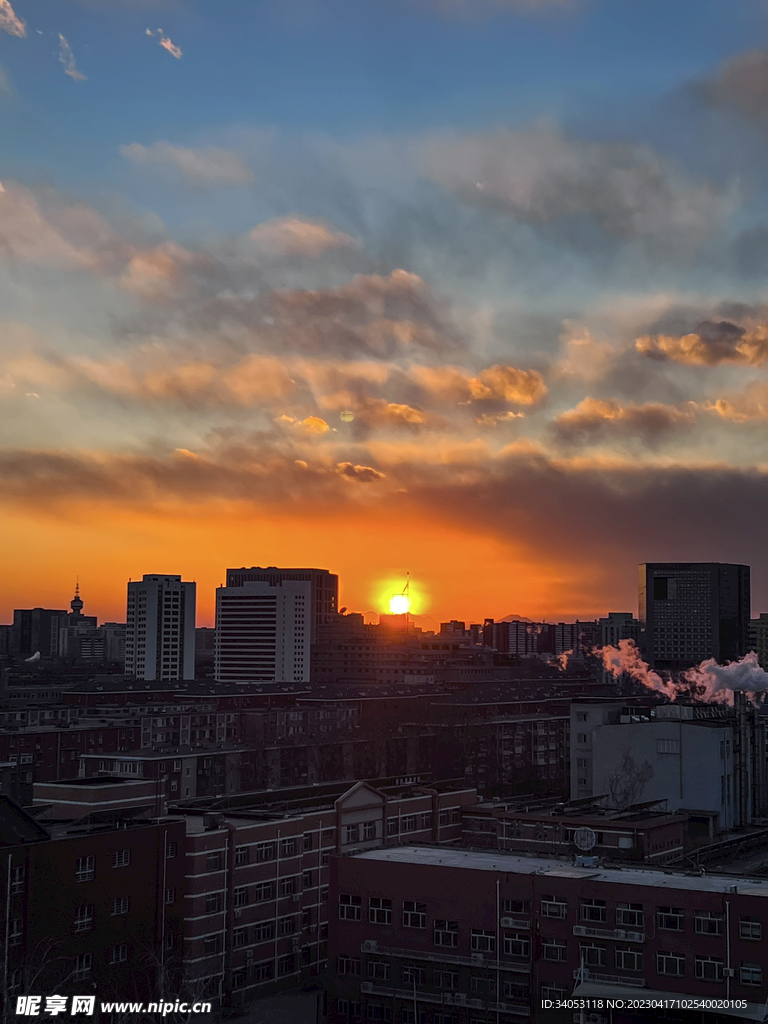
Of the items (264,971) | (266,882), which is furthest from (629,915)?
(264,971)

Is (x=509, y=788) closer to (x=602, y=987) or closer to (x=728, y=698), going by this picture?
(x=728, y=698)

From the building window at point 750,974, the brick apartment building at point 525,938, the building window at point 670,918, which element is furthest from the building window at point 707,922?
the building window at point 750,974

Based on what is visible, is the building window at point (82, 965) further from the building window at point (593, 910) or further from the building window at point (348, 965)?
the building window at point (593, 910)

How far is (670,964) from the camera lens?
42156 mm

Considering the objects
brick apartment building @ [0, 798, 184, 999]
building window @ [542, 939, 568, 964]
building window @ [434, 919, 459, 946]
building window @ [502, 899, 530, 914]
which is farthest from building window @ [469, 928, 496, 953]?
brick apartment building @ [0, 798, 184, 999]

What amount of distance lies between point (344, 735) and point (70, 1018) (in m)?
79.8

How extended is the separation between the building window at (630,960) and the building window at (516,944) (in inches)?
148

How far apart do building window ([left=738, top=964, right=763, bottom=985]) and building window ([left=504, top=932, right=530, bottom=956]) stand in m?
8.31

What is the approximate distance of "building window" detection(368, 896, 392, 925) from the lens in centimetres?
4700

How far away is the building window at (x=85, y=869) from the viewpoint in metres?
45.3

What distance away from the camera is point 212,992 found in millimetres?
50844

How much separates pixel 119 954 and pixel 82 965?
2.05 metres

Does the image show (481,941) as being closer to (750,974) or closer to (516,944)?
(516,944)

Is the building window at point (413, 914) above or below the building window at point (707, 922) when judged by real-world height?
below
